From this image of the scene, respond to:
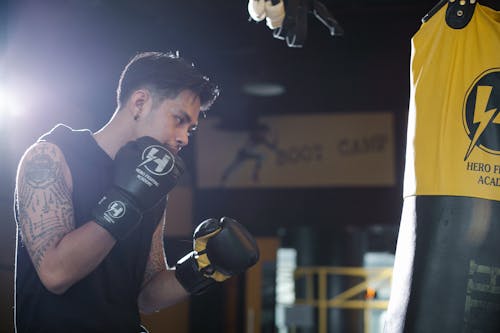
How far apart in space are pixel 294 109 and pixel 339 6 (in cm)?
249

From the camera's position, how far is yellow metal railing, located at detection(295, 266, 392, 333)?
22.5 feet

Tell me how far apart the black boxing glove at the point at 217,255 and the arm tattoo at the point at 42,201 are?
0.41 m

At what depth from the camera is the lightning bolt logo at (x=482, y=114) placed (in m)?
1.71

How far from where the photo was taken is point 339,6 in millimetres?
4242

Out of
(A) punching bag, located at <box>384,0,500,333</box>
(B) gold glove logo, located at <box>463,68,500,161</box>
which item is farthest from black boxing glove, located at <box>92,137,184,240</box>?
(B) gold glove logo, located at <box>463,68,500,161</box>

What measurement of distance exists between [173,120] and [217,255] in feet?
1.45

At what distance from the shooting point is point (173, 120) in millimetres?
1961

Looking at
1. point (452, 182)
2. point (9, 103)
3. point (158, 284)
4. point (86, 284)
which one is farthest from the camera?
point (9, 103)

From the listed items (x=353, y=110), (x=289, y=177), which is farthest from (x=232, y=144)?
(x=353, y=110)

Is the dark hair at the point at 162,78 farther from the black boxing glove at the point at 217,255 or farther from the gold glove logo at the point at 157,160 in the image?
the black boxing glove at the point at 217,255

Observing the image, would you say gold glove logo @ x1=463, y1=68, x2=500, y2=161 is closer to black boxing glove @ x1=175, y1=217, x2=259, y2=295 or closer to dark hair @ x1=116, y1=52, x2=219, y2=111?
black boxing glove @ x1=175, y1=217, x2=259, y2=295

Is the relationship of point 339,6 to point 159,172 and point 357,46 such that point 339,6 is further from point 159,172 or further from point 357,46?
point 159,172

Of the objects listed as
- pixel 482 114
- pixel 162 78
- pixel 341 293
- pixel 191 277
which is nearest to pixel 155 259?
pixel 191 277

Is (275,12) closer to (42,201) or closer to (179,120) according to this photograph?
(179,120)
